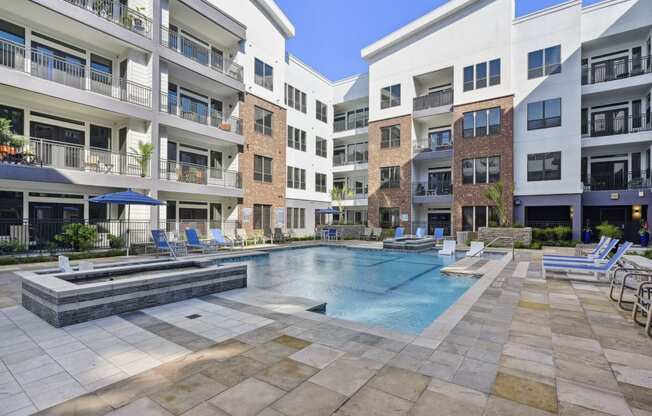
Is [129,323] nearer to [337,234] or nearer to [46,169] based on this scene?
[46,169]

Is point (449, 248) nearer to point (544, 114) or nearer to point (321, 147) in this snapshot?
point (544, 114)

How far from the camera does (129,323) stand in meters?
4.87

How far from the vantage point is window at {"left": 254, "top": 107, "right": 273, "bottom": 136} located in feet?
69.3

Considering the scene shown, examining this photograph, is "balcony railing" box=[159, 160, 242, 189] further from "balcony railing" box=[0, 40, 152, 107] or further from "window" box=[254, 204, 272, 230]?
"balcony railing" box=[0, 40, 152, 107]

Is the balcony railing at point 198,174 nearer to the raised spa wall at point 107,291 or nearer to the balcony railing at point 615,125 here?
the raised spa wall at point 107,291

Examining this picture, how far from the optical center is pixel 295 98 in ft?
83.3

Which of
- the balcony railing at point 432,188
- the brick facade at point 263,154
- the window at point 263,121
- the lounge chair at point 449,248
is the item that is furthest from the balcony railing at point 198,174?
the balcony railing at point 432,188

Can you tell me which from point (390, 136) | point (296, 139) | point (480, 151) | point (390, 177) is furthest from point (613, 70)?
point (296, 139)

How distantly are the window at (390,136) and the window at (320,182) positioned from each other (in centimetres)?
600

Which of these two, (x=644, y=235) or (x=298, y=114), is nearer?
(x=644, y=235)

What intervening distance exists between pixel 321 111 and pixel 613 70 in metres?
20.0

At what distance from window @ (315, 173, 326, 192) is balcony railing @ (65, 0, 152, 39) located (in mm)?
15939

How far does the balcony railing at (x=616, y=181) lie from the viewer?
1785 cm

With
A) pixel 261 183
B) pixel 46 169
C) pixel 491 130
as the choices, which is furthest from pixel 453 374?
pixel 491 130
